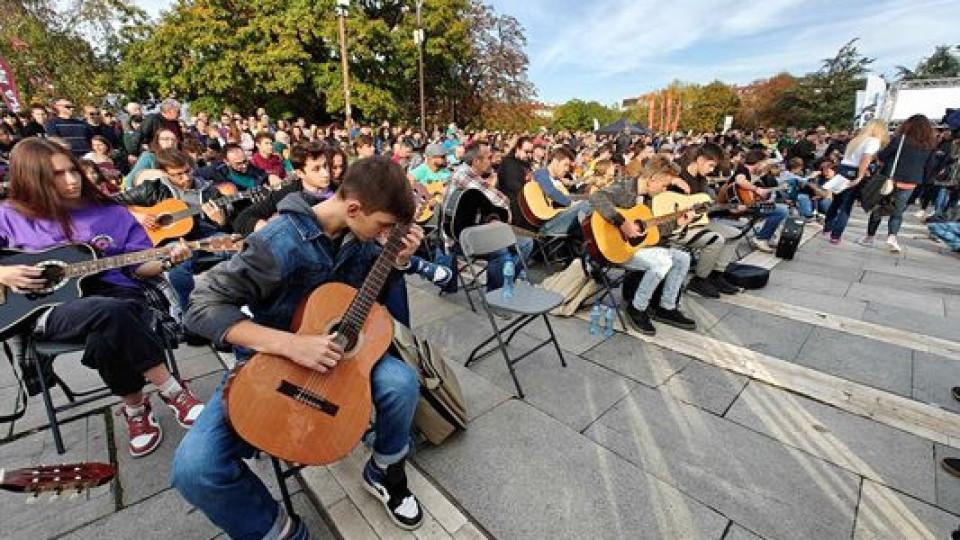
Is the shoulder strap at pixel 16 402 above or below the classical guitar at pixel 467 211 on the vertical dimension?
below

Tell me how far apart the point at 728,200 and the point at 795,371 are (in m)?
3.70

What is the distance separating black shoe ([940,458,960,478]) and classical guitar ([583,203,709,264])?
2331 mm

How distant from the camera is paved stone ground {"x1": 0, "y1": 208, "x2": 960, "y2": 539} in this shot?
1912mm

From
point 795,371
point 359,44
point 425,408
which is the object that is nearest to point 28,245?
point 425,408

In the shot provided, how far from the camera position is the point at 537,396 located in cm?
288

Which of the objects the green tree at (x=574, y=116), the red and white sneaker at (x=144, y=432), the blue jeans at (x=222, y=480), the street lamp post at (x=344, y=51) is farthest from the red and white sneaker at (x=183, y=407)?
the green tree at (x=574, y=116)

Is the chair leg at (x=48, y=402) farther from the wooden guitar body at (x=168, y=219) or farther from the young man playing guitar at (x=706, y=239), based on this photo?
the young man playing guitar at (x=706, y=239)

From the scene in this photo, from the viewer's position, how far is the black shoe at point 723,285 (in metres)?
4.80

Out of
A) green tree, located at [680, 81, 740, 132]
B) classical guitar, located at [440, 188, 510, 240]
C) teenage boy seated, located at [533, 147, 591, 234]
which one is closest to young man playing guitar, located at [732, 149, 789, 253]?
teenage boy seated, located at [533, 147, 591, 234]

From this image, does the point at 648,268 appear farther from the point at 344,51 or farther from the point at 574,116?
the point at 574,116

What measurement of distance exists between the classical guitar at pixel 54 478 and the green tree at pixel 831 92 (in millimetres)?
41967

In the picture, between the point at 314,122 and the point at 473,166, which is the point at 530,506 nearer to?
the point at 473,166

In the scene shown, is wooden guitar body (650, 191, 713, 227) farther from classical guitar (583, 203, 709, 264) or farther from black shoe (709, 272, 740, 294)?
black shoe (709, 272, 740, 294)

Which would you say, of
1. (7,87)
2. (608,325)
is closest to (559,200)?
(608,325)
